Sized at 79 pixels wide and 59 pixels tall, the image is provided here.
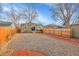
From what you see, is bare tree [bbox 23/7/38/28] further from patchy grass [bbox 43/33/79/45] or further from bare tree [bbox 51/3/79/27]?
patchy grass [bbox 43/33/79/45]

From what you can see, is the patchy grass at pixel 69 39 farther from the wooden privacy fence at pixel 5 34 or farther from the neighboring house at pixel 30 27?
the wooden privacy fence at pixel 5 34

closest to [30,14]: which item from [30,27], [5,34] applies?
[30,27]

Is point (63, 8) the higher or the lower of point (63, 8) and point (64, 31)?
the higher

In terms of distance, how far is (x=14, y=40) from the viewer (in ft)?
13.2

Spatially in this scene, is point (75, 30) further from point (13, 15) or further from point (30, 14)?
point (13, 15)

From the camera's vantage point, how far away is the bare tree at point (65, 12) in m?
3.98

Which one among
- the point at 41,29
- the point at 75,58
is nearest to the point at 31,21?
the point at 41,29

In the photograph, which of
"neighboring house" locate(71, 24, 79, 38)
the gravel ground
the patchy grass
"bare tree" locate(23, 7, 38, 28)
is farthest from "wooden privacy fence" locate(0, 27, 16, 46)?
"neighboring house" locate(71, 24, 79, 38)

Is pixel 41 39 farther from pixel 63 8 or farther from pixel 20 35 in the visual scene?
pixel 63 8

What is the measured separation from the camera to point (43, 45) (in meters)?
4.02

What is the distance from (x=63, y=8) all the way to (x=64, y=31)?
0.44 m

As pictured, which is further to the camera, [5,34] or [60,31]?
Result: [60,31]

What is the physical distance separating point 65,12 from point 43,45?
2.42 ft

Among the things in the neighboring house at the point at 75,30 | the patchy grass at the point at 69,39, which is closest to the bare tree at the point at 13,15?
the patchy grass at the point at 69,39
